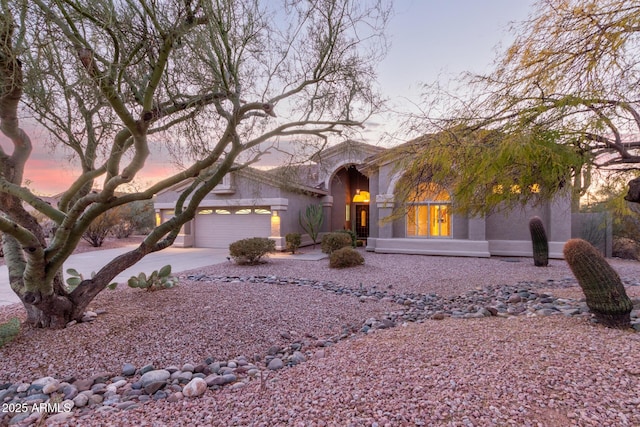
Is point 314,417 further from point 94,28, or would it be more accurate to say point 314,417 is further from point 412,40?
point 412,40

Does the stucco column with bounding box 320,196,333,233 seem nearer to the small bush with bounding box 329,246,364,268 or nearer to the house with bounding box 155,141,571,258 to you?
the house with bounding box 155,141,571,258

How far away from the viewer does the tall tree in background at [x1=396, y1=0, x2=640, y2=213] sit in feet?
11.9

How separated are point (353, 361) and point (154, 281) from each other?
470 cm

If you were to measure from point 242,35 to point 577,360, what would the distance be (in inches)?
208

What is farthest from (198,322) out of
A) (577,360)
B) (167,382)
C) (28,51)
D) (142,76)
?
(577,360)

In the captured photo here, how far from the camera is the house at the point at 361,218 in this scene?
41.7ft

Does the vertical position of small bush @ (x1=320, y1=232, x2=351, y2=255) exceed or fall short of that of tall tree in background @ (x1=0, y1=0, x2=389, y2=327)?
it falls short

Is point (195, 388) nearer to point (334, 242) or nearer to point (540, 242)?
point (334, 242)

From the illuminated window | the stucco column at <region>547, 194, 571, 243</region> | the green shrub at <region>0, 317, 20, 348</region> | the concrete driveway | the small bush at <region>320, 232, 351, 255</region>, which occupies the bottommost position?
the concrete driveway

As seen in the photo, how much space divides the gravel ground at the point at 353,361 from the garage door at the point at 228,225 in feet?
32.5

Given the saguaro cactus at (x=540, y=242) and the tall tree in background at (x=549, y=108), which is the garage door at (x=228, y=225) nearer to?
the saguaro cactus at (x=540, y=242)

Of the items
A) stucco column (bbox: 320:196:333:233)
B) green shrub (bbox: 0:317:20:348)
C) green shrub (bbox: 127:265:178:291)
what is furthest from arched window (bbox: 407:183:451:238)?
green shrub (bbox: 0:317:20:348)

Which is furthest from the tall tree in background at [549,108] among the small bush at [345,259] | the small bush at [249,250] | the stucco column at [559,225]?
the stucco column at [559,225]

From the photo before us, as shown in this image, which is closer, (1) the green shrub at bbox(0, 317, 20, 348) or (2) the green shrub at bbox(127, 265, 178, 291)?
(1) the green shrub at bbox(0, 317, 20, 348)
